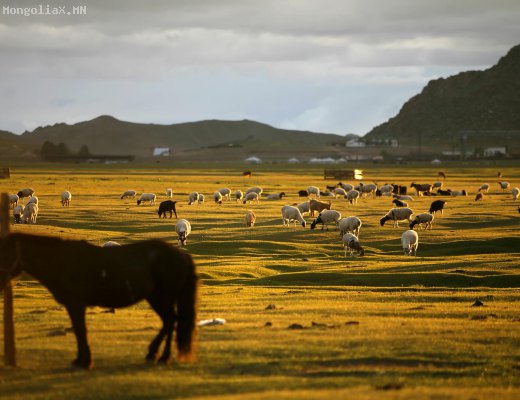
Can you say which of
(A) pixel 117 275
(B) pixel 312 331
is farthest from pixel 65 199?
(A) pixel 117 275

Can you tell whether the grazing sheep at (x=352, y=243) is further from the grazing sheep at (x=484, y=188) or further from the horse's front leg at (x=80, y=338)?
the grazing sheep at (x=484, y=188)

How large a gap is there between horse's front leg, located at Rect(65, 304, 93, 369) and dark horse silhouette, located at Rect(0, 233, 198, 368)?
0.12m

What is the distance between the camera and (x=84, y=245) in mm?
16453

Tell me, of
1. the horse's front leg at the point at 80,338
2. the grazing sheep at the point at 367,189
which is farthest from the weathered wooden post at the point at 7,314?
the grazing sheep at the point at 367,189

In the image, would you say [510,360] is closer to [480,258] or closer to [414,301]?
[414,301]

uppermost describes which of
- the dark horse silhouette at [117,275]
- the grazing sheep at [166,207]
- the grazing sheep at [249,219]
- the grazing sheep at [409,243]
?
the dark horse silhouette at [117,275]

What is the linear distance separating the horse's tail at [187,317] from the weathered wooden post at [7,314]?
2581 millimetres

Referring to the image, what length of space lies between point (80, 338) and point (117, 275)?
1.14m

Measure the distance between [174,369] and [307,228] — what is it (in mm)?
40514

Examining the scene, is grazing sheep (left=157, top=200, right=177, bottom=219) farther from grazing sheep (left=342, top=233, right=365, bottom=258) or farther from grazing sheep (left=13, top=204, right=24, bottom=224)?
grazing sheep (left=342, top=233, right=365, bottom=258)

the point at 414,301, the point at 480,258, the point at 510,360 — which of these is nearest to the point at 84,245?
the point at 510,360

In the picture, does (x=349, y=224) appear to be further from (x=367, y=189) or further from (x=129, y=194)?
(x=367, y=189)

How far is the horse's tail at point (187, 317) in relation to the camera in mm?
16172

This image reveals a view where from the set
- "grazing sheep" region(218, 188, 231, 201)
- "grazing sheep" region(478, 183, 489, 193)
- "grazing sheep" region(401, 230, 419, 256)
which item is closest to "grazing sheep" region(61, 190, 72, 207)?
"grazing sheep" region(218, 188, 231, 201)
